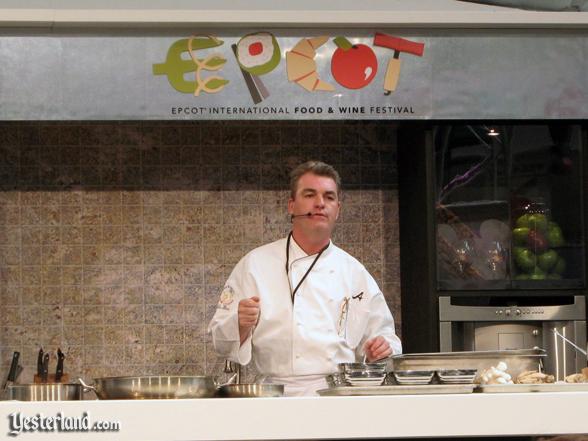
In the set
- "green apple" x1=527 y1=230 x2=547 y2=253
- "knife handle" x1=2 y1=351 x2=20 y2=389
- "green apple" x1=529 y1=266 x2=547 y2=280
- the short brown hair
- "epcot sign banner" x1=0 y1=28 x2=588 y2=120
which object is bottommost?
"knife handle" x1=2 y1=351 x2=20 y2=389

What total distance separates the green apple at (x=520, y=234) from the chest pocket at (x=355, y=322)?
3.36ft

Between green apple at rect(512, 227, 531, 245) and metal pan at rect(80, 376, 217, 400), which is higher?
green apple at rect(512, 227, 531, 245)

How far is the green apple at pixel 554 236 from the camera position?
4.73m

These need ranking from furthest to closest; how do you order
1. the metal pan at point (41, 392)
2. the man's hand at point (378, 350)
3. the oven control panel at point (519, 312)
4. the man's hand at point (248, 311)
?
1. the oven control panel at point (519, 312)
2. the man's hand at point (378, 350)
3. the man's hand at point (248, 311)
4. the metal pan at point (41, 392)

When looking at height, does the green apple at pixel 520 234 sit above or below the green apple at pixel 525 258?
above

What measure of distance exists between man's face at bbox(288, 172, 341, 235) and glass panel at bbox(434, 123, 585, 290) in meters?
0.91

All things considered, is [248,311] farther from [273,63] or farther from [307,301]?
[273,63]

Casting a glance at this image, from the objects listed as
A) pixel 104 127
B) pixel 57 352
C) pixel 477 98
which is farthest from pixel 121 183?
pixel 477 98

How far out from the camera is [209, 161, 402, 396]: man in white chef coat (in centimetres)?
377

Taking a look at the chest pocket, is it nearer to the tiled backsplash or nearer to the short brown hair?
the short brown hair

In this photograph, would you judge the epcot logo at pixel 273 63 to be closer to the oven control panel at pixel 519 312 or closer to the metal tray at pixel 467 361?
the oven control panel at pixel 519 312

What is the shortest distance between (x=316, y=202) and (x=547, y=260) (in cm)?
131

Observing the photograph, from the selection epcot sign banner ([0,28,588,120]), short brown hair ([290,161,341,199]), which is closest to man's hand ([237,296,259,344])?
short brown hair ([290,161,341,199])

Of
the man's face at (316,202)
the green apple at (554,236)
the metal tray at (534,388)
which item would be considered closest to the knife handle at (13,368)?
the man's face at (316,202)
